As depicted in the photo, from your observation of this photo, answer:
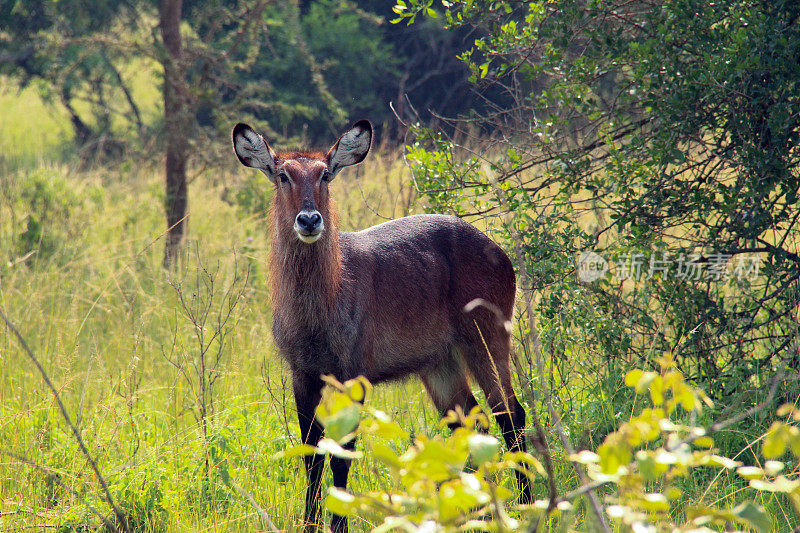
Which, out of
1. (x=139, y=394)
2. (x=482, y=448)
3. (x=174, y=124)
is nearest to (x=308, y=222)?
(x=139, y=394)

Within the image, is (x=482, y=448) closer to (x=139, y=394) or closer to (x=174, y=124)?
(x=139, y=394)

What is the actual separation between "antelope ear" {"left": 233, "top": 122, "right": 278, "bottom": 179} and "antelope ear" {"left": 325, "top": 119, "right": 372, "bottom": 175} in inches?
10.5

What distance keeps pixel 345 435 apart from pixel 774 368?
347 cm

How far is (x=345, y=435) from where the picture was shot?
125cm

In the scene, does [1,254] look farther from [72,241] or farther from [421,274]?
[421,274]

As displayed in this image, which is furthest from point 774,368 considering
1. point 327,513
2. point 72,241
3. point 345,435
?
point 72,241

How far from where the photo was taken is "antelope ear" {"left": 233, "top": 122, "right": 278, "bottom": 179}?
3578 mm

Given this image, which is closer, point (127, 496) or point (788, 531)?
point (788, 531)

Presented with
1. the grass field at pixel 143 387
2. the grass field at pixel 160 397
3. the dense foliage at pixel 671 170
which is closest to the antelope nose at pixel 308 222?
the grass field at pixel 160 397

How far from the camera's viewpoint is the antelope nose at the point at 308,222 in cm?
320

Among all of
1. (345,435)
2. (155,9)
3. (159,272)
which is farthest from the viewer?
(155,9)

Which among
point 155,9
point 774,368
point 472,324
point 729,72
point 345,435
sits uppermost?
point 155,9

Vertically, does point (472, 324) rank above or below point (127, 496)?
above

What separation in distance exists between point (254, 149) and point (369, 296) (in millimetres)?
872
